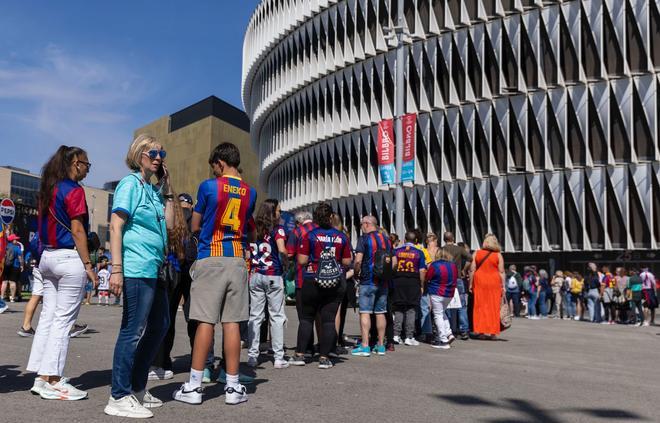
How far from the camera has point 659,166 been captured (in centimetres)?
2870

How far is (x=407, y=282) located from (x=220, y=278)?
545 centimetres

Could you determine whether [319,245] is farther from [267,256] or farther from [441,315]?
[441,315]

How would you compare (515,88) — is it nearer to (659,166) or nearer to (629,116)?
(629,116)

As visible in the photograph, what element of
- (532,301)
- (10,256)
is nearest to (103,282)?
(10,256)

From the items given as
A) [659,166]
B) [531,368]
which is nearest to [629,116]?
[659,166]

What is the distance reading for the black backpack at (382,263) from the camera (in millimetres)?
9023

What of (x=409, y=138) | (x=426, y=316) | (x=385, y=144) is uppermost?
(x=409, y=138)

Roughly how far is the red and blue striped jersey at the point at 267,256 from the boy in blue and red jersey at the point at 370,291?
1662 millimetres

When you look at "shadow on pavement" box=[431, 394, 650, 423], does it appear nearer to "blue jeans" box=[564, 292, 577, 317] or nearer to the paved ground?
the paved ground

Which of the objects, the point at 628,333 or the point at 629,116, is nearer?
the point at 628,333

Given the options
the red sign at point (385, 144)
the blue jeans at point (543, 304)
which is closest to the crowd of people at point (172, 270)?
the red sign at point (385, 144)

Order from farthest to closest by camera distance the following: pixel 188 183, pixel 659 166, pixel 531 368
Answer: pixel 188 183 < pixel 659 166 < pixel 531 368

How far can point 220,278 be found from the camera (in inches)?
206

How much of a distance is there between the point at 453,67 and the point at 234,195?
31.5 meters
